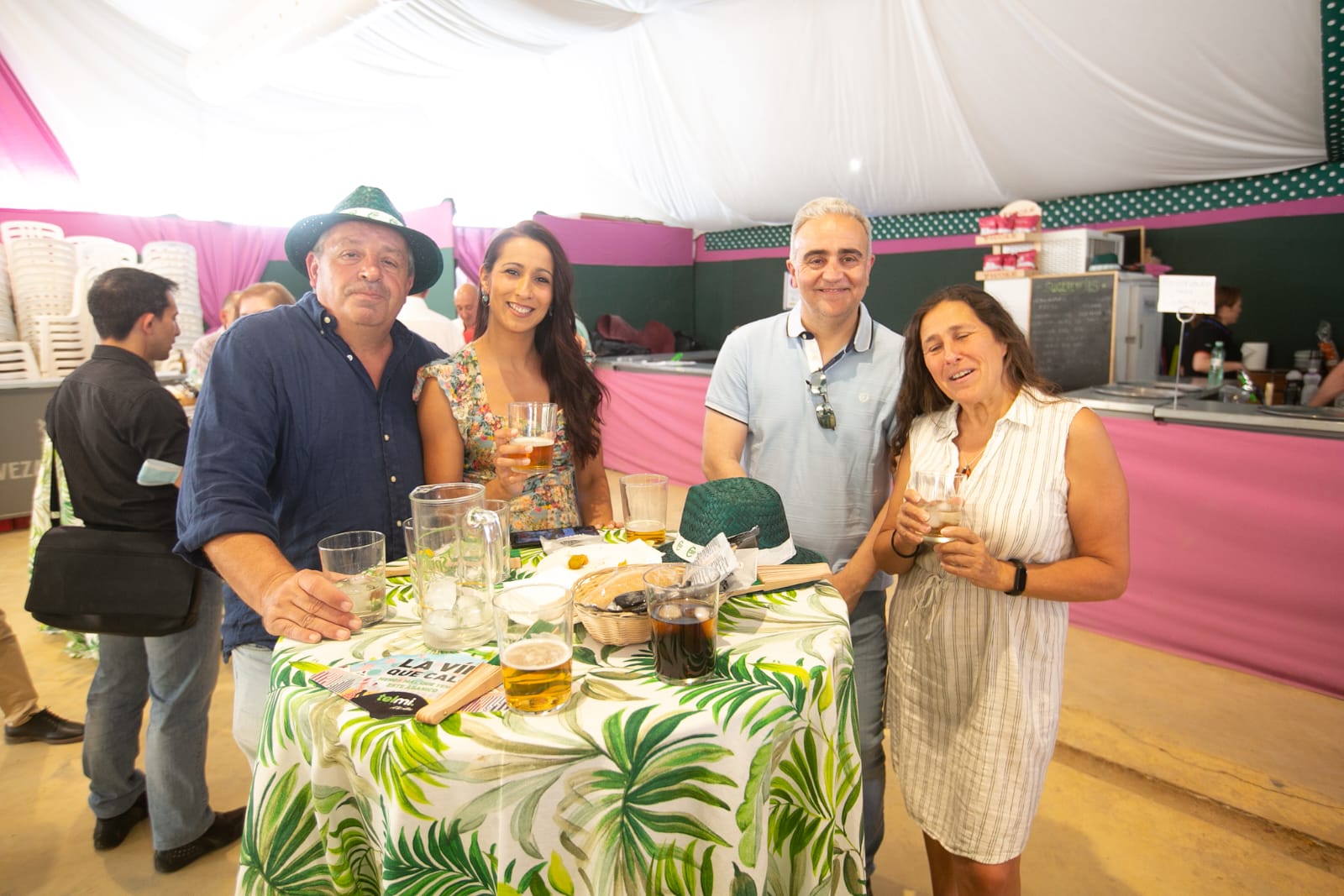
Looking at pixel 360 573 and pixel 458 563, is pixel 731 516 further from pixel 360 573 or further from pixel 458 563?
pixel 360 573

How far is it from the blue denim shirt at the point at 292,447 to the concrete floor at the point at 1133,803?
1.37 meters

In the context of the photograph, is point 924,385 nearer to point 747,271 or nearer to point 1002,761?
point 1002,761

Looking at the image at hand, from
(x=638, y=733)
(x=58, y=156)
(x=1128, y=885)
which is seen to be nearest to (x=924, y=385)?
(x=638, y=733)

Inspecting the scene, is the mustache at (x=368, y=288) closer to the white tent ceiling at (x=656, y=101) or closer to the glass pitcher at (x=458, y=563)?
the glass pitcher at (x=458, y=563)

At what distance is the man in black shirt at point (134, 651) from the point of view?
2.28 meters

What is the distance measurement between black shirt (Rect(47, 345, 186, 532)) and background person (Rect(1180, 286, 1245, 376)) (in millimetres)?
6541

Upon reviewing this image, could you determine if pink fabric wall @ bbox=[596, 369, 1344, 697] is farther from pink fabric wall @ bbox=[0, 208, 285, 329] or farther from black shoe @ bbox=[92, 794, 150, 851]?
pink fabric wall @ bbox=[0, 208, 285, 329]

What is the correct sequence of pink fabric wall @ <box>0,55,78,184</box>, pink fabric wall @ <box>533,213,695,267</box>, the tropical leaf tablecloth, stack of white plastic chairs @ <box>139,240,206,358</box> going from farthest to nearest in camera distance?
pink fabric wall @ <box>533,213,695,267</box>, stack of white plastic chairs @ <box>139,240,206,358</box>, pink fabric wall @ <box>0,55,78,184</box>, the tropical leaf tablecloth

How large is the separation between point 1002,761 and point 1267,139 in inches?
228

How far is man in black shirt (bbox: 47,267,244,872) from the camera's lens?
228cm

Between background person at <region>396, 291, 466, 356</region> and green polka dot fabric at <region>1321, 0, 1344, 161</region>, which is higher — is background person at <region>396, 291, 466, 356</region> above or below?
below

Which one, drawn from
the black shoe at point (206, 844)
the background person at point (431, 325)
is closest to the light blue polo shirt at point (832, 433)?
the black shoe at point (206, 844)

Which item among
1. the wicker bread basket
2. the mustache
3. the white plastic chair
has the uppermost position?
the white plastic chair

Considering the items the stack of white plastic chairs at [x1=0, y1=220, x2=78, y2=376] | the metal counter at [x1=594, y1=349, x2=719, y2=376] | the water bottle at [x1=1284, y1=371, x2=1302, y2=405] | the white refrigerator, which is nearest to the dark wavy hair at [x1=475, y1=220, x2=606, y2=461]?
the white refrigerator
